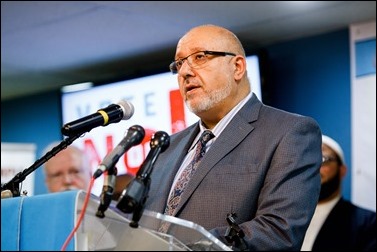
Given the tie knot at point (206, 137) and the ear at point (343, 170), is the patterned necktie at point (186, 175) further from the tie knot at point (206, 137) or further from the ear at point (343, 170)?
the ear at point (343, 170)

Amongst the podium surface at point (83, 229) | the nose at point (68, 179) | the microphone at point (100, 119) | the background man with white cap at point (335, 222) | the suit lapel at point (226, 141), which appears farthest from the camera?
the nose at point (68, 179)

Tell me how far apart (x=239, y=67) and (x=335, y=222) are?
199 centimetres

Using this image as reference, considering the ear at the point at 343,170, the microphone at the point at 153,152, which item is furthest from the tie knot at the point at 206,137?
the ear at the point at 343,170

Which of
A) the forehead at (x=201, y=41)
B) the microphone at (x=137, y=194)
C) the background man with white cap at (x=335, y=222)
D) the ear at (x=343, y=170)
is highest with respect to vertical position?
the forehead at (x=201, y=41)

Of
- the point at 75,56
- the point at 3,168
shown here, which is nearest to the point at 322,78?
the point at 75,56

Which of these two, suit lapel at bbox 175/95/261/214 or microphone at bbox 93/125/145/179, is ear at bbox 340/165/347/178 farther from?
microphone at bbox 93/125/145/179

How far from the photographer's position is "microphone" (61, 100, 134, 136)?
4.57 ft

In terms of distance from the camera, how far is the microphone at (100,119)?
4.57ft

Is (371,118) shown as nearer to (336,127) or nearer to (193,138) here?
(336,127)

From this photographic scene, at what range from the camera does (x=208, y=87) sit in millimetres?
1842

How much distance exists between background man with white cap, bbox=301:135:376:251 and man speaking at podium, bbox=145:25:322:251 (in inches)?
73.5

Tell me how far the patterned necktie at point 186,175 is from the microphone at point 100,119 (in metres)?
0.33

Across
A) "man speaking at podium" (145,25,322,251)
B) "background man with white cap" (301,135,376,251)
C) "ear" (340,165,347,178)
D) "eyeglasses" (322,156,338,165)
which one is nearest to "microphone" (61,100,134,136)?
"man speaking at podium" (145,25,322,251)

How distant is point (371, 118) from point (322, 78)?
471 millimetres
